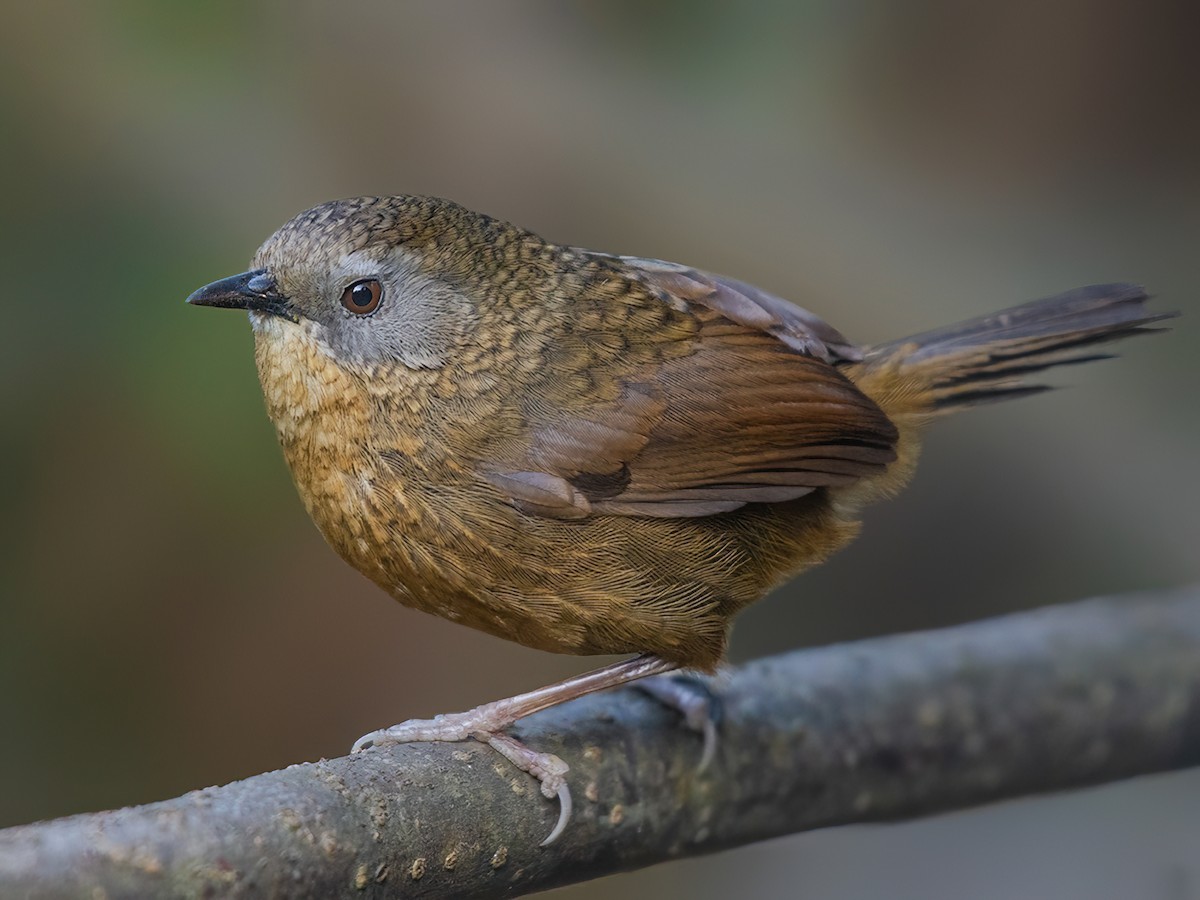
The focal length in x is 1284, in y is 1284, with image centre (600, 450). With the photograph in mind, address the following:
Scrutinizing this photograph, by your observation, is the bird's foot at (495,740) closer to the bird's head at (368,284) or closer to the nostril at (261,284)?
the bird's head at (368,284)

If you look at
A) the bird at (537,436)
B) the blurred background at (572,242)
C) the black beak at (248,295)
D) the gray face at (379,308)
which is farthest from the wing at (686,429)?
the blurred background at (572,242)

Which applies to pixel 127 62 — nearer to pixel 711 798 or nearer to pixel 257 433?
A: pixel 257 433

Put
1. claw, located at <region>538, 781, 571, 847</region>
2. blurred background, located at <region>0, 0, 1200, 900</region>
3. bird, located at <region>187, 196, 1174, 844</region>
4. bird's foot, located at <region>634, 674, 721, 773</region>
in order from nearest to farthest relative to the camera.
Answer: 1. claw, located at <region>538, 781, 571, 847</region>
2. bird, located at <region>187, 196, 1174, 844</region>
3. bird's foot, located at <region>634, 674, 721, 773</region>
4. blurred background, located at <region>0, 0, 1200, 900</region>

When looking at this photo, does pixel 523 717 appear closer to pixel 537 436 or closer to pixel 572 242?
pixel 537 436

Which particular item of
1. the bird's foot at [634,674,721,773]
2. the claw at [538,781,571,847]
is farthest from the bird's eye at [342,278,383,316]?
the bird's foot at [634,674,721,773]

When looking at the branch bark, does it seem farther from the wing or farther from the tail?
the tail

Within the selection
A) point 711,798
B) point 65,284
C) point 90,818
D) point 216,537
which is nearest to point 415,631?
point 216,537
